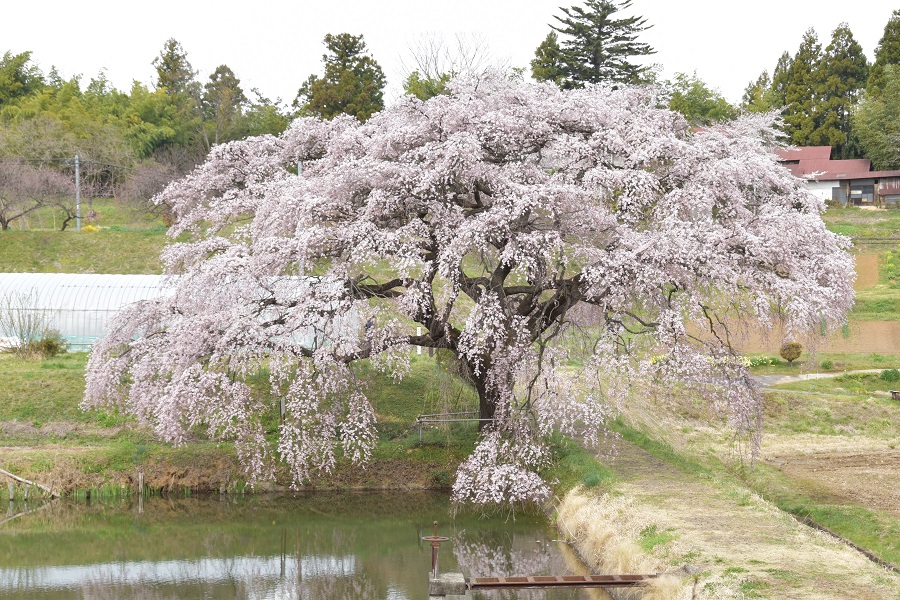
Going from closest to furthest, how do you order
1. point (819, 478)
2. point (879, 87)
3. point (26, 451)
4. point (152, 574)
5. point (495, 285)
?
point (152, 574) → point (495, 285) → point (819, 478) → point (26, 451) → point (879, 87)

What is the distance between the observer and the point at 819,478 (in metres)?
19.6

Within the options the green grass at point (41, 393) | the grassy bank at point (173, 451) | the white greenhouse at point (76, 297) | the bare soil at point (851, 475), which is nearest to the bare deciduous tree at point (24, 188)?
the white greenhouse at point (76, 297)

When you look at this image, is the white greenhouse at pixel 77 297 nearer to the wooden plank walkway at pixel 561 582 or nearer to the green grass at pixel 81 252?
the green grass at pixel 81 252

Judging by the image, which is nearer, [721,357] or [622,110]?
[721,357]

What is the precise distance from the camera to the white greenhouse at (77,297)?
31938 mm

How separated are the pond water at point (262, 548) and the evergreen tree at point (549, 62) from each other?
39.0 meters

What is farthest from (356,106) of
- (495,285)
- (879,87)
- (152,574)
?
(152,574)

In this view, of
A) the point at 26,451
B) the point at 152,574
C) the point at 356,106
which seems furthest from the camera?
the point at 356,106

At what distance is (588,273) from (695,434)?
28.9 ft

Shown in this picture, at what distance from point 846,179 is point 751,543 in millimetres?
55179

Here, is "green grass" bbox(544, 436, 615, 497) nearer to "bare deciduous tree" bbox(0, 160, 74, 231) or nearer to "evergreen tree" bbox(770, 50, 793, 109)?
"bare deciduous tree" bbox(0, 160, 74, 231)

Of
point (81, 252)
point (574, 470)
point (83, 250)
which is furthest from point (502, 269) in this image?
point (83, 250)

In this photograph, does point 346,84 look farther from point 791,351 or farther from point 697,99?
point 791,351

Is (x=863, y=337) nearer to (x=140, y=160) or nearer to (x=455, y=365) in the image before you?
(x=455, y=365)
